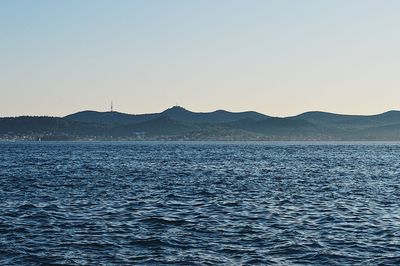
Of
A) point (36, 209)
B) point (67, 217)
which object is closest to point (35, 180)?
point (36, 209)

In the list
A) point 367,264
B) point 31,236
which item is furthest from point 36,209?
point 367,264

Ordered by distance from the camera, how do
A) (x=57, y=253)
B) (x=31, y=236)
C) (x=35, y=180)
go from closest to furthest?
(x=57, y=253) → (x=31, y=236) → (x=35, y=180)

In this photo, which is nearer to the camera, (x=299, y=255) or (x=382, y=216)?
(x=299, y=255)

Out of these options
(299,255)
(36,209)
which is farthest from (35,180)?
(299,255)

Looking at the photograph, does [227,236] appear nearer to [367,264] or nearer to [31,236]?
[367,264]

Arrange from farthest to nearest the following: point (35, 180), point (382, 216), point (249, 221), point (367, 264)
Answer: point (35, 180) < point (382, 216) < point (249, 221) < point (367, 264)

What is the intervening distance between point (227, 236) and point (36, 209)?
17.0 meters

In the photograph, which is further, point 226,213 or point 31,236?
point 226,213

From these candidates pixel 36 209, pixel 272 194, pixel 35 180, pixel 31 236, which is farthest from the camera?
pixel 35 180

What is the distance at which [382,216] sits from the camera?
129 feet

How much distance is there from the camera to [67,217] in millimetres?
38188

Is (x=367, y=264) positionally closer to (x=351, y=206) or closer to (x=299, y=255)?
(x=299, y=255)

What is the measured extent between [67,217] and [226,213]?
10.9 m

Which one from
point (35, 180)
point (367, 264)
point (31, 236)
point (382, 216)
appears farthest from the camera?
point (35, 180)
